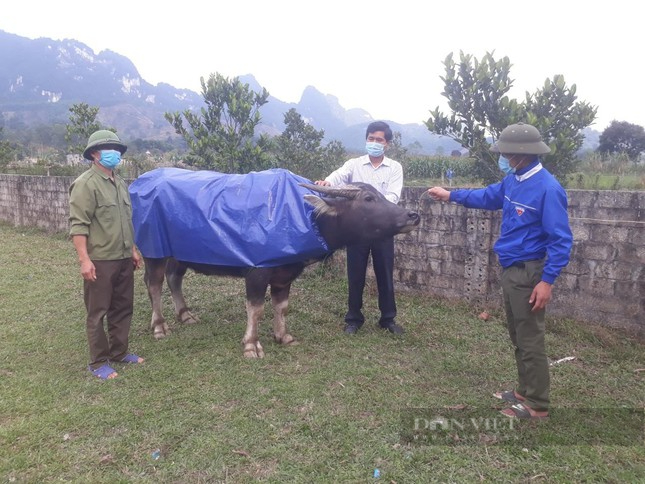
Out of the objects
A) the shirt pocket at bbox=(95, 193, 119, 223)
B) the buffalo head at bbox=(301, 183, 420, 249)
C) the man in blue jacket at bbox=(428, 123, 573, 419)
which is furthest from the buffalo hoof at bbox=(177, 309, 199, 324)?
the man in blue jacket at bbox=(428, 123, 573, 419)

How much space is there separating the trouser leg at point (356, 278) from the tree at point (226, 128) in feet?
13.7

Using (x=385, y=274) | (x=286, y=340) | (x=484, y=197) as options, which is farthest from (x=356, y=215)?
(x=286, y=340)

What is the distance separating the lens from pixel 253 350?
13.9ft

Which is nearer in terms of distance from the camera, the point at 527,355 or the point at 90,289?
the point at 527,355

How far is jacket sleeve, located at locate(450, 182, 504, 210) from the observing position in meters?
3.39

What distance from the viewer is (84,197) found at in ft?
11.8

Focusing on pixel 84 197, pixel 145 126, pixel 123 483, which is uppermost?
pixel 145 126

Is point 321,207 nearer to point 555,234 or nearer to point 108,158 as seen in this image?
point 108,158

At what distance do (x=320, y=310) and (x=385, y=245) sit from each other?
1.37 metres

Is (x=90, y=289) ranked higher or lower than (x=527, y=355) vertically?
higher

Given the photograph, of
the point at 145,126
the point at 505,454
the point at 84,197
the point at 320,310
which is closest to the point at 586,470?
the point at 505,454

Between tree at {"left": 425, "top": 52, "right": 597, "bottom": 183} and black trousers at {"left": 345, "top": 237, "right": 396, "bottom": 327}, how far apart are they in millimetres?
3266

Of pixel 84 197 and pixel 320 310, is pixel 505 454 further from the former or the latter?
pixel 84 197

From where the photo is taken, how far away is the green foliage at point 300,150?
10531 mm
